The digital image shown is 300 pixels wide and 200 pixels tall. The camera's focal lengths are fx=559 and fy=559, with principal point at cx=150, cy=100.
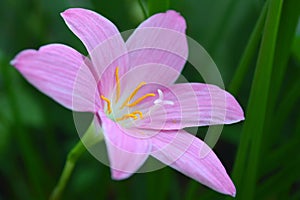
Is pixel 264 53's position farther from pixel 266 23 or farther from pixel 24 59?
pixel 24 59

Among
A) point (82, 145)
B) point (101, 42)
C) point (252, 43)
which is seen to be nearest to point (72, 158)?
point (82, 145)

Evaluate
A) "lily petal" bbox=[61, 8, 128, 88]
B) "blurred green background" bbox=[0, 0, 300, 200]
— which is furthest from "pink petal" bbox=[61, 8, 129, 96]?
"blurred green background" bbox=[0, 0, 300, 200]

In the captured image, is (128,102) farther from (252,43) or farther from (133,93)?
(252,43)

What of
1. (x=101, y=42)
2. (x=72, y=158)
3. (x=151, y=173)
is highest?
(x=101, y=42)

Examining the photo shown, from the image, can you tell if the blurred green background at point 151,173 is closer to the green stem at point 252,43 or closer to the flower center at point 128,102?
the green stem at point 252,43

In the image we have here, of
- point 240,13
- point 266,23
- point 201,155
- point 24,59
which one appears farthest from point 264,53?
point 240,13

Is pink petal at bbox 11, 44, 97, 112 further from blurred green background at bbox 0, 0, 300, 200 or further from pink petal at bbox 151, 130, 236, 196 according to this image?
blurred green background at bbox 0, 0, 300, 200

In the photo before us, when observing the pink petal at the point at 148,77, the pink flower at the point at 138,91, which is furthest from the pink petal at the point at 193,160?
the pink petal at the point at 148,77
